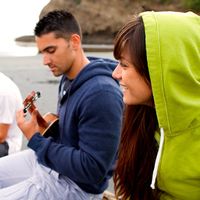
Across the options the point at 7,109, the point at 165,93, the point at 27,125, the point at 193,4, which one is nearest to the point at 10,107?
the point at 7,109

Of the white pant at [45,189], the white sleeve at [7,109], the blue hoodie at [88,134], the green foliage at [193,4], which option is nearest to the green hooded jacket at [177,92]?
the blue hoodie at [88,134]

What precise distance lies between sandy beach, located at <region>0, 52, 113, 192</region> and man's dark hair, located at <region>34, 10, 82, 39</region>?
12.3ft

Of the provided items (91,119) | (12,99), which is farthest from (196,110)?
(12,99)

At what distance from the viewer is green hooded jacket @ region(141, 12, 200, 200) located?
1.79 m

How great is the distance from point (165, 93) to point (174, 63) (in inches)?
5.0

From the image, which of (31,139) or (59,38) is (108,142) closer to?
(31,139)

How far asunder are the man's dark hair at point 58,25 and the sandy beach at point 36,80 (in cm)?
375

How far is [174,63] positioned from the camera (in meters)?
1.77

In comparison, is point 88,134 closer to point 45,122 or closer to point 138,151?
point 138,151

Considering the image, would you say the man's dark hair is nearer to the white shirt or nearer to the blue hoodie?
the blue hoodie

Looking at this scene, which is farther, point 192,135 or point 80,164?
point 80,164

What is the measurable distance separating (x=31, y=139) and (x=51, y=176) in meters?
0.24

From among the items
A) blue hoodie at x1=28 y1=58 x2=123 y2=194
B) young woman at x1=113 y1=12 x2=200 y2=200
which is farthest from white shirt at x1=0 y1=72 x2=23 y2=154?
young woman at x1=113 y1=12 x2=200 y2=200

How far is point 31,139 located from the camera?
8.64 ft
